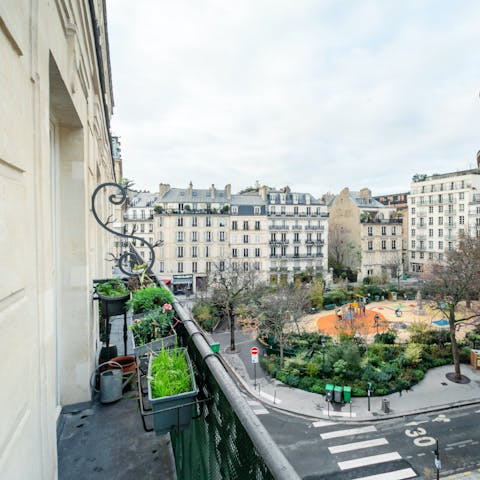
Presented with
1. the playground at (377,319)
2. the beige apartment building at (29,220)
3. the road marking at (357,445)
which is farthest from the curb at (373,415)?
the beige apartment building at (29,220)

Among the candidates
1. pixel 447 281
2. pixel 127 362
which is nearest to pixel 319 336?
pixel 447 281

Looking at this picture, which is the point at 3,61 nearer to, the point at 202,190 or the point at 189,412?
the point at 189,412

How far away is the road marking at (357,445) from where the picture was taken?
40.0 feet

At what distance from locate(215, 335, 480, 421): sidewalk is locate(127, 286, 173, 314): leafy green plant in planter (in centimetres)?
1367

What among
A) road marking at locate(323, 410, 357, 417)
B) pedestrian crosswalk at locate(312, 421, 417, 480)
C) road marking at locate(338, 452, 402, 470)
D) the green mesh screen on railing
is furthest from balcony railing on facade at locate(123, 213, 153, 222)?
the green mesh screen on railing

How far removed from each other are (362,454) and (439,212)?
43.1 m

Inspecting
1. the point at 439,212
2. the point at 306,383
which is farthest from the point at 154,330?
the point at 439,212

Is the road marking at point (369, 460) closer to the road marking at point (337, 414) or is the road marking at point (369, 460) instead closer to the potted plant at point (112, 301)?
the road marking at point (337, 414)

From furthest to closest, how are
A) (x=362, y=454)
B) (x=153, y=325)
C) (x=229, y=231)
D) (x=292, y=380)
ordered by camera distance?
(x=229, y=231), (x=292, y=380), (x=362, y=454), (x=153, y=325)

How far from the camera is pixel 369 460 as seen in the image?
11594mm

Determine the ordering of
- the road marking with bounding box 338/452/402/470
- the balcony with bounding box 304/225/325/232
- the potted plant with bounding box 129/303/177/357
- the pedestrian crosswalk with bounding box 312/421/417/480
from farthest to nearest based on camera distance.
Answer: the balcony with bounding box 304/225/325/232
the road marking with bounding box 338/452/402/470
the pedestrian crosswalk with bounding box 312/421/417/480
the potted plant with bounding box 129/303/177/357

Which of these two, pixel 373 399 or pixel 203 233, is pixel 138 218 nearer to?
pixel 203 233

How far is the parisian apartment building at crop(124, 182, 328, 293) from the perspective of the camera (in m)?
38.1

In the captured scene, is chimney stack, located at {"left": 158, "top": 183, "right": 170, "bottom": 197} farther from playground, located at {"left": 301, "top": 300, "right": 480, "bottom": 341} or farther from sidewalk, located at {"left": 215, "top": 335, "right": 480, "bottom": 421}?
sidewalk, located at {"left": 215, "top": 335, "right": 480, "bottom": 421}
